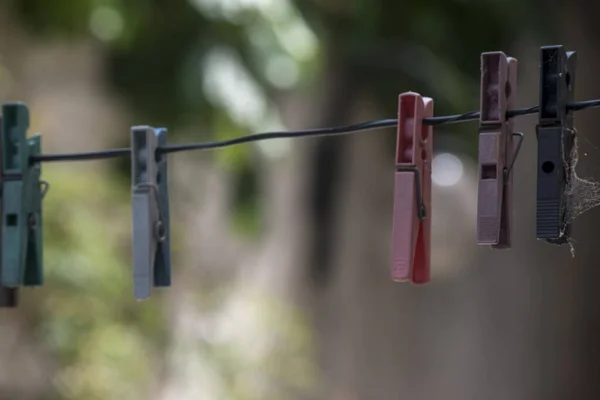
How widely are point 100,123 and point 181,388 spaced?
0.75 meters

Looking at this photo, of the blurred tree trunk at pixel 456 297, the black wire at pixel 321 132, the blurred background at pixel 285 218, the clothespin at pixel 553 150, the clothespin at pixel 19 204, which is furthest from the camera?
the blurred tree trunk at pixel 456 297

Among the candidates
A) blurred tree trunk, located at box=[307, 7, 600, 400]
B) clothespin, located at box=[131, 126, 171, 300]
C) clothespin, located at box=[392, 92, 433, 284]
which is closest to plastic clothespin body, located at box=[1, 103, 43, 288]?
clothespin, located at box=[131, 126, 171, 300]

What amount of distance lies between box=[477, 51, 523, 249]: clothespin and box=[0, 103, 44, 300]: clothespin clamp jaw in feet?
1.39

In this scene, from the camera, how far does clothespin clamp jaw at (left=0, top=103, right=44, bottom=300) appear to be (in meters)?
0.83

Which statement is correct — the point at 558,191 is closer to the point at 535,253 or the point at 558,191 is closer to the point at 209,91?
the point at 209,91

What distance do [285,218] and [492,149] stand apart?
6.07 feet

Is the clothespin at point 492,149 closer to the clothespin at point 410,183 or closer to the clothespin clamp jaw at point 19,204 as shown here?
the clothespin at point 410,183

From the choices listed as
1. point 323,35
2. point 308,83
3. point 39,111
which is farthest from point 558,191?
point 39,111

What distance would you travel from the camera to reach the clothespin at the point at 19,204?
0.83 metres

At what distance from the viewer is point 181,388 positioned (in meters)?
2.45

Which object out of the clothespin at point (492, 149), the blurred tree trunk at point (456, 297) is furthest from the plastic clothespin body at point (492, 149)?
the blurred tree trunk at point (456, 297)

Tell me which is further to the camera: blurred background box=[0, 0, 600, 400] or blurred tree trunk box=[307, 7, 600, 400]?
blurred tree trunk box=[307, 7, 600, 400]

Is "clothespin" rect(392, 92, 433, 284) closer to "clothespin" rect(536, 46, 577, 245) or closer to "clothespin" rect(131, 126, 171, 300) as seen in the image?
"clothespin" rect(536, 46, 577, 245)

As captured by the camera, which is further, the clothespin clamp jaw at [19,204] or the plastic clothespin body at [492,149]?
the clothespin clamp jaw at [19,204]
